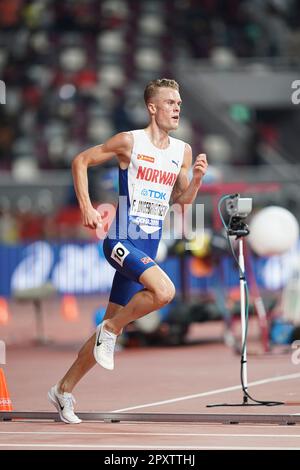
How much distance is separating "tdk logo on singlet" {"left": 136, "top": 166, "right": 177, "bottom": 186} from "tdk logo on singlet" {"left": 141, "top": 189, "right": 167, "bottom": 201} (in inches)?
3.3

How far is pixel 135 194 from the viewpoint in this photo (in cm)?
933

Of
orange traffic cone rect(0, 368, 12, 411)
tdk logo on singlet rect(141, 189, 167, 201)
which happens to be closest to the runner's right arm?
tdk logo on singlet rect(141, 189, 167, 201)

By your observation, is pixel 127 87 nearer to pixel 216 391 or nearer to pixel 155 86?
pixel 216 391

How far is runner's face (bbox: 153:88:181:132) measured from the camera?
9.38m

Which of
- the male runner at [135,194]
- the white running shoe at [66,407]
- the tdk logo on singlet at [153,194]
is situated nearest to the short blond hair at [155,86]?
the male runner at [135,194]

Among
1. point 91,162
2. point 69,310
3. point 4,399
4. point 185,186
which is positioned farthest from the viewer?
point 69,310

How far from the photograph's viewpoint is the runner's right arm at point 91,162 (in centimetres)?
874

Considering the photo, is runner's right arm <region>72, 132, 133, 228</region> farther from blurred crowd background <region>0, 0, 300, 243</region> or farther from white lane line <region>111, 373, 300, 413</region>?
blurred crowd background <region>0, 0, 300, 243</region>

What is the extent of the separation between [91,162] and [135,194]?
42 cm

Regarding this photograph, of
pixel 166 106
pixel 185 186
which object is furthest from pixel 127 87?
pixel 166 106

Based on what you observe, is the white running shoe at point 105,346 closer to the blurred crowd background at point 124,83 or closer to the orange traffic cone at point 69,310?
the orange traffic cone at point 69,310

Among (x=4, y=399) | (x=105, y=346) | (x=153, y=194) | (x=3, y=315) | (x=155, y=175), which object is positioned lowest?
(x=3, y=315)

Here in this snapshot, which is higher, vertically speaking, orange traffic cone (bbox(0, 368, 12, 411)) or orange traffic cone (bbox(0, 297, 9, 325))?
orange traffic cone (bbox(0, 368, 12, 411))

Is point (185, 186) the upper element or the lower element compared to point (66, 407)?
upper
